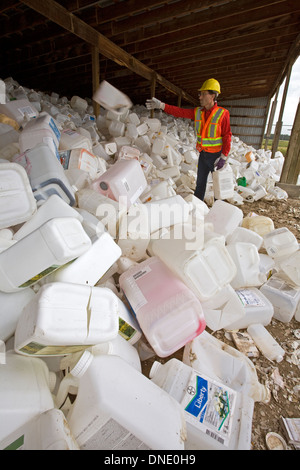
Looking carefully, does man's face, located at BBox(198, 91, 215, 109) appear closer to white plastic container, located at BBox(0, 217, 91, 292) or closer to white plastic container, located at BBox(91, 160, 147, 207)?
white plastic container, located at BBox(91, 160, 147, 207)

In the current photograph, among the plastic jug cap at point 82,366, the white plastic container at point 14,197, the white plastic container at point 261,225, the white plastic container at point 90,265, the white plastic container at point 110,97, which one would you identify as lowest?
the plastic jug cap at point 82,366

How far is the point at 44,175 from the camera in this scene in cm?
147

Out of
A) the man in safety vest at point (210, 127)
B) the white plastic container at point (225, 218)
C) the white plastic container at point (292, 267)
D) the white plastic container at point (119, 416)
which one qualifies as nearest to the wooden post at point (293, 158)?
the man in safety vest at point (210, 127)

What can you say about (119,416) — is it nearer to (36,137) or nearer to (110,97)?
(36,137)

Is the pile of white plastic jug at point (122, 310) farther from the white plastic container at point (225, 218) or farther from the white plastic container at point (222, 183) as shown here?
the white plastic container at point (222, 183)

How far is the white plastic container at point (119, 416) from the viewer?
28.3 inches

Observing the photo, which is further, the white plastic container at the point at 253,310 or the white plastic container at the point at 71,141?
the white plastic container at the point at 71,141

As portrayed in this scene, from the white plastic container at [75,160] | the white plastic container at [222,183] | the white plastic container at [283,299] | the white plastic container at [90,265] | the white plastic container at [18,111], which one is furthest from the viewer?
the white plastic container at [222,183]

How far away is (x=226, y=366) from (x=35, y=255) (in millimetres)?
1013

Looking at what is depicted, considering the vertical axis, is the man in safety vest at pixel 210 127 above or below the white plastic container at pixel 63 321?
above

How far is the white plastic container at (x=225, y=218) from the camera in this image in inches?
76.1

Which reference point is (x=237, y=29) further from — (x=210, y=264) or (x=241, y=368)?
(x=241, y=368)

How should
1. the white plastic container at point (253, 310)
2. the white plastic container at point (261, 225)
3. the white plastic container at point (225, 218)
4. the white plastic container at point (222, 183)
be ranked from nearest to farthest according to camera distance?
the white plastic container at point (253, 310), the white plastic container at point (225, 218), the white plastic container at point (261, 225), the white plastic container at point (222, 183)

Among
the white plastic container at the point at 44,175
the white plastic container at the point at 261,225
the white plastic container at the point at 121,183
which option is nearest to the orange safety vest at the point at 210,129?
the white plastic container at the point at 261,225
